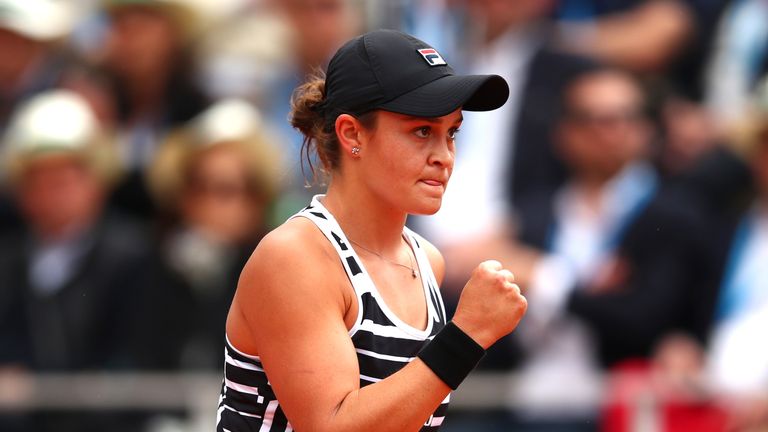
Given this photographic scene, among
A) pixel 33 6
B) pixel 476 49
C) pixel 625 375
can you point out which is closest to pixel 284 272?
pixel 625 375

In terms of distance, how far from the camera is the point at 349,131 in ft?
11.4

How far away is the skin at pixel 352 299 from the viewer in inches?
127

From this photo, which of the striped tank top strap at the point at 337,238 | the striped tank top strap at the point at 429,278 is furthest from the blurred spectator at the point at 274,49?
the striped tank top strap at the point at 337,238

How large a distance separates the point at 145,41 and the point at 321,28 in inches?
42.0

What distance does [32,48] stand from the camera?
28.0 ft

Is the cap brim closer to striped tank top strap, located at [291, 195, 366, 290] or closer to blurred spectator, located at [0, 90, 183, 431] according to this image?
striped tank top strap, located at [291, 195, 366, 290]

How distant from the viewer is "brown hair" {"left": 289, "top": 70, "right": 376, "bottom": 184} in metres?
3.55

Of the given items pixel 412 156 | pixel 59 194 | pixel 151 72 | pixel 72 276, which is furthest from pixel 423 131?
pixel 151 72

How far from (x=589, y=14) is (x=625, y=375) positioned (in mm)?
2650

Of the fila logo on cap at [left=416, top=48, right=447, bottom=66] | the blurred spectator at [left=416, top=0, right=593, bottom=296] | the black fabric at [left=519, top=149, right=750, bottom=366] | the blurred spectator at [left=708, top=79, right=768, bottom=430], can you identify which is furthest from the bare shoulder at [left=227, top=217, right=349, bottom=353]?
→ the blurred spectator at [left=416, top=0, right=593, bottom=296]

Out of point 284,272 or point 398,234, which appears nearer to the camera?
point 284,272

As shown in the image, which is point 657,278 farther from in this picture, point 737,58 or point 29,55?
point 29,55

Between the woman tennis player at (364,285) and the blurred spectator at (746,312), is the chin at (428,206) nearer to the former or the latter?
the woman tennis player at (364,285)

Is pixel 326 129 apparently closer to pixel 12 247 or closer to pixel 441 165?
pixel 441 165
